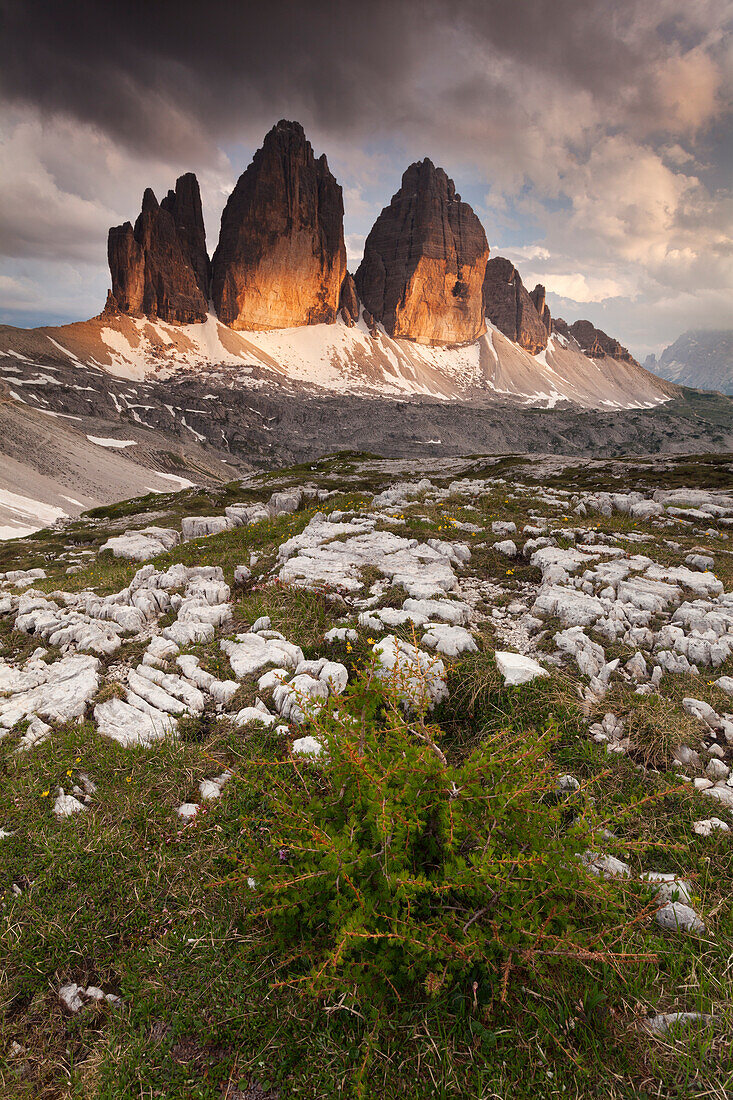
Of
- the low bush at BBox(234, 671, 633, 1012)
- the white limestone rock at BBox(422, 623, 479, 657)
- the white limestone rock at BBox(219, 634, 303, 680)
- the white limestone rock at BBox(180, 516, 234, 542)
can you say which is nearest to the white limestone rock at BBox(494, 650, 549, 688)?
the white limestone rock at BBox(422, 623, 479, 657)

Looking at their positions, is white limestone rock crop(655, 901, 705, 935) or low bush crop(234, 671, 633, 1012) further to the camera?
white limestone rock crop(655, 901, 705, 935)

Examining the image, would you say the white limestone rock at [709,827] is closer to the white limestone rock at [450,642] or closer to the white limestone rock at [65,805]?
the white limestone rock at [450,642]

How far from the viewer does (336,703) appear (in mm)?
4715

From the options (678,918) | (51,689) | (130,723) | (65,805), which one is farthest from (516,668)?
(51,689)

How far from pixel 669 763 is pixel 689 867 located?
1419mm

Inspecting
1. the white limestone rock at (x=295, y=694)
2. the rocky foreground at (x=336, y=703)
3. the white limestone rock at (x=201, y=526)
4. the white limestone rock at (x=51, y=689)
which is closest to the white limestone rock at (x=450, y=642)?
the rocky foreground at (x=336, y=703)

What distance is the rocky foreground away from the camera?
3572 millimetres

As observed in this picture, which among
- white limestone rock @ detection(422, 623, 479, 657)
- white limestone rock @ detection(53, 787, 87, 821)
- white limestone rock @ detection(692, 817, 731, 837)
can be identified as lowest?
white limestone rock @ detection(53, 787, 87, 821)

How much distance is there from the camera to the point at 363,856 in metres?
3.54

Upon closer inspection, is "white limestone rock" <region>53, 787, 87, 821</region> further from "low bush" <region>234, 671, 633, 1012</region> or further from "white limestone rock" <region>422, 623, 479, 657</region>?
"white limestone rock" <region>422, 623, 479, 657</region>

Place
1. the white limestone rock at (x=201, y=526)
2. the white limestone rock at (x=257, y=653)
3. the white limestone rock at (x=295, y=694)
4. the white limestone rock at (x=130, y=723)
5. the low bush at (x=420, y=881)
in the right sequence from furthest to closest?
the white limestone rock at (x=201, y=526) < the white limestone rock at (x=257, y=653) < the white limestone rock at (x=295, y=694) < the white limestone rock at (x=130, y=723) < the low bush at (x=420, y=881)

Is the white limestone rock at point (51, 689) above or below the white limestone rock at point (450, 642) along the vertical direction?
below

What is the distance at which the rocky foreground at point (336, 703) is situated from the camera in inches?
141

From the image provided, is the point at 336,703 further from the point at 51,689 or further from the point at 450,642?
the point at 51,689
